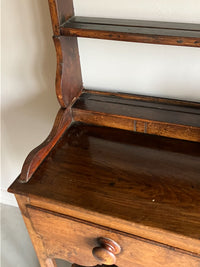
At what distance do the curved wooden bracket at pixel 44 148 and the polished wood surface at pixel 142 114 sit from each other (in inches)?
2.0

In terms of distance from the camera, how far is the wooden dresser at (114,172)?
758mm

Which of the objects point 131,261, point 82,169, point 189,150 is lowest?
point 131,261

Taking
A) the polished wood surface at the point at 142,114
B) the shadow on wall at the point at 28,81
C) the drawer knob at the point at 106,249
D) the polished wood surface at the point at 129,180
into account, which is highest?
the shadow on wall at the point at 28,81

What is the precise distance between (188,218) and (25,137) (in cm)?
98

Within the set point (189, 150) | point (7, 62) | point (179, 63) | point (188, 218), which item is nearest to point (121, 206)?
point (188, 218)

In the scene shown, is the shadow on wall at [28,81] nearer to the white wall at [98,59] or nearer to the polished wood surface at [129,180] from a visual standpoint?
the white wall at [98,59]

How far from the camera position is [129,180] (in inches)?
33.0

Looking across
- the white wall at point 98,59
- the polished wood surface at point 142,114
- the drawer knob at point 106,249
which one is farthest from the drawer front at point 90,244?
the white wall at point 98,59

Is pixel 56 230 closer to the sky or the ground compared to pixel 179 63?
closer to the ground

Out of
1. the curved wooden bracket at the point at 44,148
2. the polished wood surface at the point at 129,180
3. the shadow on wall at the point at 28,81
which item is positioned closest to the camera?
the polished wood surface at the point at 129,180

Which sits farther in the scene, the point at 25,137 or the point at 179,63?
the point at 25,137

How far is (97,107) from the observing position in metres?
1.04

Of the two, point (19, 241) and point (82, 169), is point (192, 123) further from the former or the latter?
point (19, 241)

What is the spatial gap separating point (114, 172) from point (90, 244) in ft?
0.72
